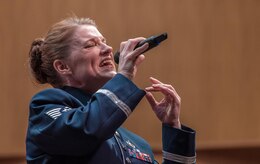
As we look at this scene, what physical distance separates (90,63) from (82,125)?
0.83 feet

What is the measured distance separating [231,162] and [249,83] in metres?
0.33

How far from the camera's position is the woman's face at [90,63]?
1079 mm

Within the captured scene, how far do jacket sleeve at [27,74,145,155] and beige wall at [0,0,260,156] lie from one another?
2.98 ft

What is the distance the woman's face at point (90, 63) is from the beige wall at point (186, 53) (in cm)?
75

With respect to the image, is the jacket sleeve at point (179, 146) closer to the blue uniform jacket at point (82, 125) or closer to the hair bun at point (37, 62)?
the blue uniform jacket at point (82, 125)

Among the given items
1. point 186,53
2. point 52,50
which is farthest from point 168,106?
point 186,53

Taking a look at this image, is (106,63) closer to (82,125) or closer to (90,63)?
(90,63)

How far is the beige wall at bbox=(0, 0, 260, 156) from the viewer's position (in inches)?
72.4

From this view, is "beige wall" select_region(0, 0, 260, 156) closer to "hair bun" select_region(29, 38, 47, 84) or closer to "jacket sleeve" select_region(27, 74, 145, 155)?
"hair bun" select_region(29, 38, 47, 84)

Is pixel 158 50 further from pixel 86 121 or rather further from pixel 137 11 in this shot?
pixel 86 121

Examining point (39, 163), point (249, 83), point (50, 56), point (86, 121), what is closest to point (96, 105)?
point (86, 121)

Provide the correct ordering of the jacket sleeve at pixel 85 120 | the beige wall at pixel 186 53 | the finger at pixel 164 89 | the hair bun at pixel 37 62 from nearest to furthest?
the jacket sleeve at pixel 85 120
the finger at pixel 164 89
the hair bun at pixel 37 62
the beige wall at pixel 186 53

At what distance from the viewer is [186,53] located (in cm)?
191

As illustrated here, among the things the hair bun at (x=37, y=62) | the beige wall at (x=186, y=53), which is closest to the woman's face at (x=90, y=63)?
the hair bun at (x=37, y=62)
